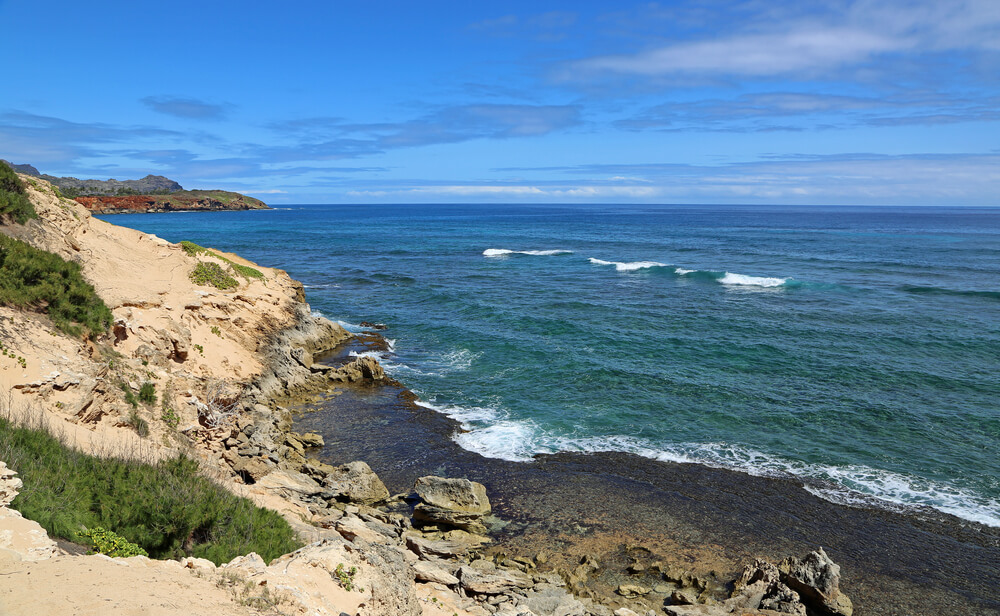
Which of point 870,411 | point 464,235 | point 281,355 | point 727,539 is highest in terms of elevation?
point 464,235

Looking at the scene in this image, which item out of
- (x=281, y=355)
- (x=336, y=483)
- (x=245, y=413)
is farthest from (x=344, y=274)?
(x=336, y=483)

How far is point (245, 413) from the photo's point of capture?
65.4 ft

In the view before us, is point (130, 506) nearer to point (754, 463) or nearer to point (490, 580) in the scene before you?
point (490, 580)

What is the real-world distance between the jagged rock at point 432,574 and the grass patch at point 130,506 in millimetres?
2790

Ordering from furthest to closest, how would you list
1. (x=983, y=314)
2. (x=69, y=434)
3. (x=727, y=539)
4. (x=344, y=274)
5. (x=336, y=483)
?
(x=344, y=274), (x=983, y=314), (x=336, y=483), (x=727, y=539), (x=69, y=434)

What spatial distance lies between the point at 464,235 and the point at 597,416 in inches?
3292

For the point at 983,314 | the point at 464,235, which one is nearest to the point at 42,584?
the point at 983,314

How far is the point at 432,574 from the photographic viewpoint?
11930 mm

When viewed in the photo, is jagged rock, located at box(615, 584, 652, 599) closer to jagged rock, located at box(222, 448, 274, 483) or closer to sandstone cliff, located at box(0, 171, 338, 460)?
jagged rock, located at box(222, 448, 274, 483)

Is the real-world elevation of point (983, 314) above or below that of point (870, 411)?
above

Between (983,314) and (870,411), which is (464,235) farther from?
Answer: (870,411)

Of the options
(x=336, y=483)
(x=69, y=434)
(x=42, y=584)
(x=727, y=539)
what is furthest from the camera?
(x=336, y=483)

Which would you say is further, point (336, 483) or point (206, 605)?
point (336, 483)

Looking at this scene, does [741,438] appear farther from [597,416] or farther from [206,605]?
[206,605]
